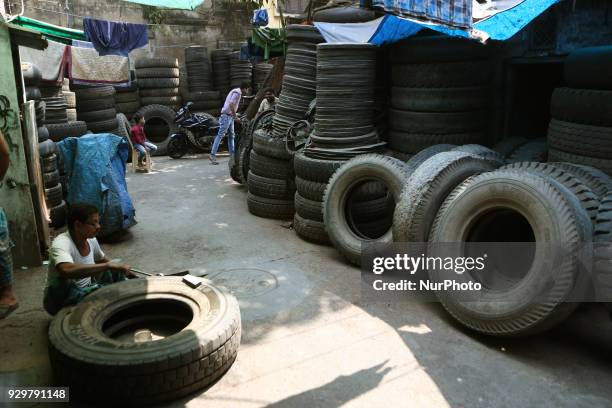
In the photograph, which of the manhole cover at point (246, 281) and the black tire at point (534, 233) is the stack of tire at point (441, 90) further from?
the manhole cover at point (246, 281)

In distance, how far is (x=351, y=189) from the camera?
5246 mm

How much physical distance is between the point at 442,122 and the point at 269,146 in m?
2.26

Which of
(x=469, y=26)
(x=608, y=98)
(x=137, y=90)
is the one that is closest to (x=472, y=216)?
(x=608, y=98)

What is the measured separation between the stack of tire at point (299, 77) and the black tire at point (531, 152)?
2.77m

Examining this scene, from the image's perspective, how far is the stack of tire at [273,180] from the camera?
21.7 ft

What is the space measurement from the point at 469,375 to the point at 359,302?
48.4 inches

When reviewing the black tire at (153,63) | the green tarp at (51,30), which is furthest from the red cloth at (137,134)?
the black tire at (153,63)

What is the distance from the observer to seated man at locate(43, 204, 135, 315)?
10.8ft

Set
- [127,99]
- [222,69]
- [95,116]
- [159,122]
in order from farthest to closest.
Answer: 1. [222,69]
2. [159,122]
3. [127,99]
4. [95,116]

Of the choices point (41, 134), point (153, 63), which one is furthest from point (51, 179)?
point (153, 63)

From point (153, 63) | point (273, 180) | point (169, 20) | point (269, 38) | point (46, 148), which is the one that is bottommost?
point (273, 180)

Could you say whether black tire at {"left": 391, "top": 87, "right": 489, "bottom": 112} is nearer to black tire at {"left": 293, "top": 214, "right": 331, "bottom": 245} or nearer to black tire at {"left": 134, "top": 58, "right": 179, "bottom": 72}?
black tire at {"left": 293, "top": 214, "right": 331, "bottom": 245}

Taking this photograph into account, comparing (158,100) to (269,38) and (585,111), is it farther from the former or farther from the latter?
(585,111)

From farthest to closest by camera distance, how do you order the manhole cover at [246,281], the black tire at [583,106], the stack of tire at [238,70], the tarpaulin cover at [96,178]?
1. the stack of tire at [238,70]
2. the tarpaulin cover at [96,178]
3. the manhole cover at [246,281]
4. the black tire at [583,106]
